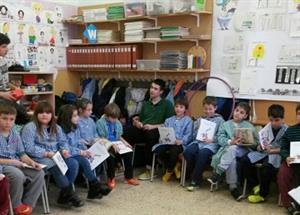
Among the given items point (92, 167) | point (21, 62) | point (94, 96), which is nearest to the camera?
point (92, 167)

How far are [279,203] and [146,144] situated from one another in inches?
62.2

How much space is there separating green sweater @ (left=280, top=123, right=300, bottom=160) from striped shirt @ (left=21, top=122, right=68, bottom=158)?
6.38 ft

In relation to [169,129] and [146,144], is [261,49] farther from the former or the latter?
[146,144]

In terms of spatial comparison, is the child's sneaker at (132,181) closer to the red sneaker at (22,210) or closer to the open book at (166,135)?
the open book at (166,135)

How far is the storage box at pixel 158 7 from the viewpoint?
4719 mm

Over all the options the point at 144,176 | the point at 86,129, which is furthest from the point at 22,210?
the point at 144,176

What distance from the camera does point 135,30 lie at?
499 cm

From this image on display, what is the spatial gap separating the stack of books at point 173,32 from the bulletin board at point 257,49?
37cm

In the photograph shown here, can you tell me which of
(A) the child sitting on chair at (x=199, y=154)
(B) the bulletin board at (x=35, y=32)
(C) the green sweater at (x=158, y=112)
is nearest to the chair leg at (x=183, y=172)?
(A) the child sitting on chair at (x=199, y=154)

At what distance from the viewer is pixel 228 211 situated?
10.8 ft

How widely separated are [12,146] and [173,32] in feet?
8.08

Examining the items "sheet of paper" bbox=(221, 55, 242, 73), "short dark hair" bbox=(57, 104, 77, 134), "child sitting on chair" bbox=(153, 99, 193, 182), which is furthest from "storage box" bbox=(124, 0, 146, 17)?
"short dark hair" bbox=(57, 104, 77, 134)

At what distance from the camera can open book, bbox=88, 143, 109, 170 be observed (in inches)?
138

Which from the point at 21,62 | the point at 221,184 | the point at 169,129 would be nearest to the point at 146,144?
the point at 169,129
